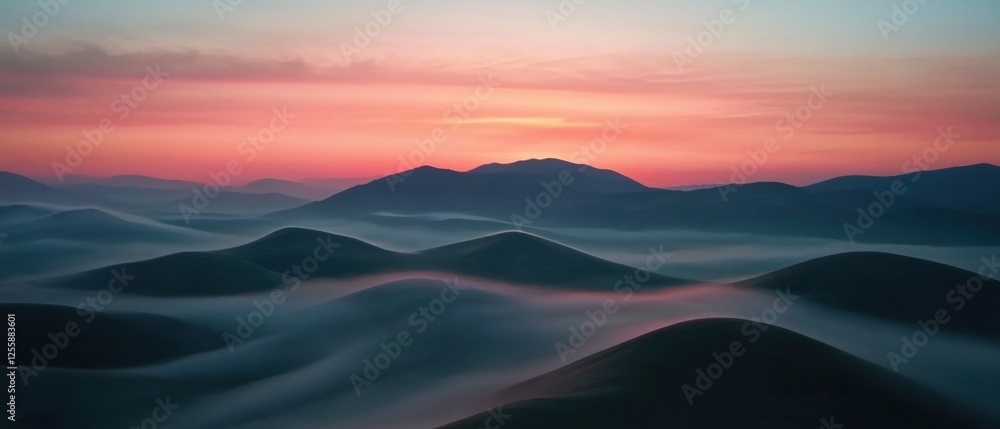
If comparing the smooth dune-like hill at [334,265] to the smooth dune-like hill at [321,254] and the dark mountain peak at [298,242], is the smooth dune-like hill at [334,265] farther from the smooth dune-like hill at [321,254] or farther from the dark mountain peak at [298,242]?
the smooth dune-like hill at [321,254]

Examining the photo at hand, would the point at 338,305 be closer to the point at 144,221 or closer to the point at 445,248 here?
the point at 445,248

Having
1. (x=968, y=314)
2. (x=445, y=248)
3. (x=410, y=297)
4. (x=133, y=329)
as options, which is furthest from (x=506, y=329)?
(x=445, y=248)

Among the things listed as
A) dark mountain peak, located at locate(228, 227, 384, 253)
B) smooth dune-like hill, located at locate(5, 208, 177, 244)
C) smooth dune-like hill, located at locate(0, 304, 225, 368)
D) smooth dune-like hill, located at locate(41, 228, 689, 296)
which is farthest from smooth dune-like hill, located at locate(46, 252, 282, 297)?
smooth dune-like hill, located at locate(5, 208, 177, 244)

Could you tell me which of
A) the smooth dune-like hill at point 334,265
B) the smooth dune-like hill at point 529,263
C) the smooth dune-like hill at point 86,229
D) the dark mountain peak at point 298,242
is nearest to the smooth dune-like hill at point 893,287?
the smooth dune-like hill at point 334,265

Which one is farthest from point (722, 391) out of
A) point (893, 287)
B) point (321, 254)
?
point (321, 254)

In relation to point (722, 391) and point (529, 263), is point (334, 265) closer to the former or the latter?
point (529, 263)
